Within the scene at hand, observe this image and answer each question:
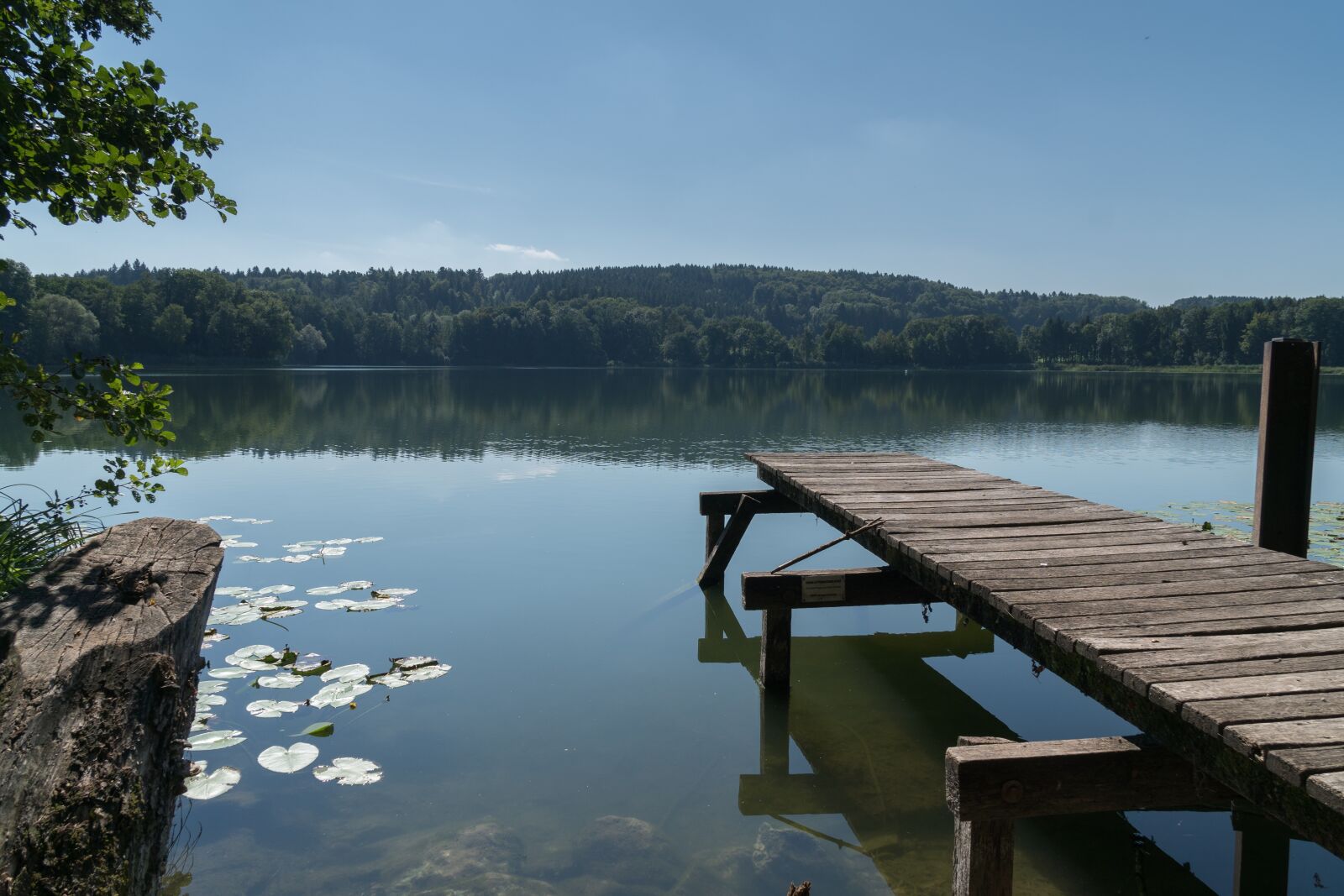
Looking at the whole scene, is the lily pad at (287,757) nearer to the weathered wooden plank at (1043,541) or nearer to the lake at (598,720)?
the lake at (598,720)

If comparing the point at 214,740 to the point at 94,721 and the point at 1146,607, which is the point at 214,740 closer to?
the point at 94,721

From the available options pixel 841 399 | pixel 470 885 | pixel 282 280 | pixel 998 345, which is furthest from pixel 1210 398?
pixel 282 280

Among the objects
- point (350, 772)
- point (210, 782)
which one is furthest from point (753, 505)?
→ point (210, 782)

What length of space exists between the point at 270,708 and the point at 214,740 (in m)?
0.62

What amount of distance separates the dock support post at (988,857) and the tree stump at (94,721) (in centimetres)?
313

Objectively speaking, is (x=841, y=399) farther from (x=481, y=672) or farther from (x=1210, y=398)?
(x=481, y=672)

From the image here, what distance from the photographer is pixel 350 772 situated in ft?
19.2

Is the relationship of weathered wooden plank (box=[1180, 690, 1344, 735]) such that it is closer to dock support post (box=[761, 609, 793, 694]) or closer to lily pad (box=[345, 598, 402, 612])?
dock support post (box=[761, 609, 793, 694])

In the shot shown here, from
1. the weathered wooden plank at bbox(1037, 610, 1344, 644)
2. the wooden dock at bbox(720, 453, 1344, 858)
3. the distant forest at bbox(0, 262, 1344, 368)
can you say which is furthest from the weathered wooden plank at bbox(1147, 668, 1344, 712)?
the distant forest at bbox(0, 262, 1344, 368)

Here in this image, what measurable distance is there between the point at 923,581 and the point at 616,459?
1703 cm

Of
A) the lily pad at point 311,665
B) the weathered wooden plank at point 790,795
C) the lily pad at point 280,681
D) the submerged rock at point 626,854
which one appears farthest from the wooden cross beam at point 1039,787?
the lily pad at point 311,665

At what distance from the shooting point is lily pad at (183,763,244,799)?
552 cm

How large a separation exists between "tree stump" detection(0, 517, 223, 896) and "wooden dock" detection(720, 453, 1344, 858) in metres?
3.69

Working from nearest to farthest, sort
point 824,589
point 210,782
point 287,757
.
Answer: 1. point 210,782
2. point 287,757
3. point 824,589
